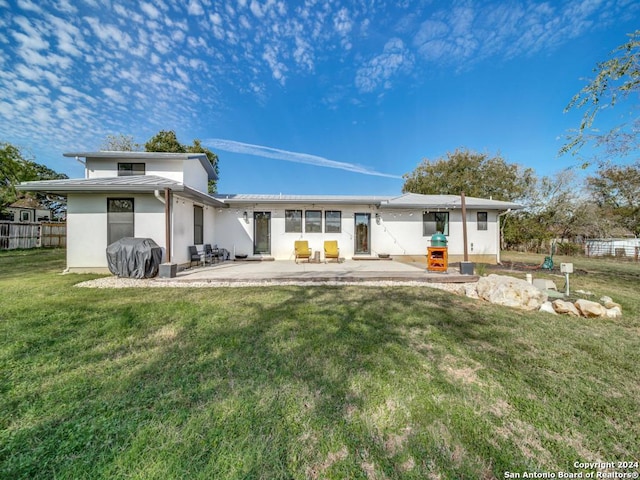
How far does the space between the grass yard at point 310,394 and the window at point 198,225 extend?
520 cm

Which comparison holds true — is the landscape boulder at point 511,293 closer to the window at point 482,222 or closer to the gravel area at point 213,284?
the gravel area at point 213,284

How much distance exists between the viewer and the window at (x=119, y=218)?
7652 mm

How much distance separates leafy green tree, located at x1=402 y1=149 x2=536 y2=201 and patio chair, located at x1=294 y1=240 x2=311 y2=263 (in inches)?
676

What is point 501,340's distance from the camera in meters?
3.17

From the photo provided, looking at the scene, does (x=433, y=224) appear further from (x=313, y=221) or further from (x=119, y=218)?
(x=119, y=218)

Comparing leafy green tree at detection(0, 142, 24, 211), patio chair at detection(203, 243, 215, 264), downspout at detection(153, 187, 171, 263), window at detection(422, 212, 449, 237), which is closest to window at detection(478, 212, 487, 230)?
window at detection(422, 212, 449, 237)

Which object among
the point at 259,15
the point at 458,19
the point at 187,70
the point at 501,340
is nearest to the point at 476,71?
the point at 458,19

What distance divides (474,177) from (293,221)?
61.6 ft

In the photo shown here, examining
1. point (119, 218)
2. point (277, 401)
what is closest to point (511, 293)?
point (277, 401)

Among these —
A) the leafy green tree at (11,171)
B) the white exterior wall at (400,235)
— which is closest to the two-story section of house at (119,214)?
the white exterior wall at (400,235)

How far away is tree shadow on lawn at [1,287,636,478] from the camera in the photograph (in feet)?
4.69

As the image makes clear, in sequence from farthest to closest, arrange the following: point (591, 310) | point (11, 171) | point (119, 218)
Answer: point (11, 171), point (119, 218), point (591, 310)

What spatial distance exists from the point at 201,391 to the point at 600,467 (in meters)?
2.66

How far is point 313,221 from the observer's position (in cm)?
1105
